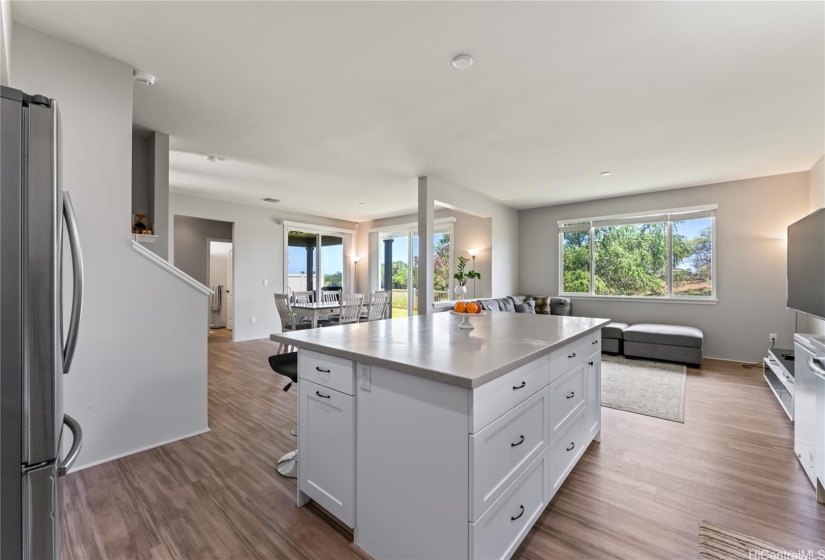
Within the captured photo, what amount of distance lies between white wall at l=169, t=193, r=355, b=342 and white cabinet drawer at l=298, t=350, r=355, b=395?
5387 millimetres

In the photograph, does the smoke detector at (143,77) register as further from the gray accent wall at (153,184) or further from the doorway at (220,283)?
the doorway at (220,283)

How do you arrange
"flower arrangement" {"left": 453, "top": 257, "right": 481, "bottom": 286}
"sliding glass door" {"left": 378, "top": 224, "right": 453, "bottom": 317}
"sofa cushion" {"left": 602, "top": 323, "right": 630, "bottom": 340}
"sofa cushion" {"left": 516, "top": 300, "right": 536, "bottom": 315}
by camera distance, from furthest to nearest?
"sliding glass door" {"left": 378, "top": 224, "right": 453, "bottom": 317} → "sofa cushion" {"left": 516, "top": 300, "right": 536, "bottom": 315} → "flower arrangement" {"left": 453, "top": 257, "right": 481, "bottom": 286} → "sofa cushion" {"left": 602, "top": 323, "right": 630, "bottom": 340}

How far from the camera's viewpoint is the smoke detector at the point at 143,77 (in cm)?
243

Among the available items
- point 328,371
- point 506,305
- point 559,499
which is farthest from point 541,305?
point 328,371

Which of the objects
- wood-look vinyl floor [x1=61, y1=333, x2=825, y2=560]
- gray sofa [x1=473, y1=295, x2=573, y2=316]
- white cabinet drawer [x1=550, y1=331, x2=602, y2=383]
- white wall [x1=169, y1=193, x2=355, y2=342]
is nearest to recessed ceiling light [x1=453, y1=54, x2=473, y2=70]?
white cabinet drawer [x1=550, y1=331, x2=602, y2=383]

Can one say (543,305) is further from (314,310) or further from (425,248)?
(314,310)

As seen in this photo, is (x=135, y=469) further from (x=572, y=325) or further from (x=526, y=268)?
(x=526, y=268)

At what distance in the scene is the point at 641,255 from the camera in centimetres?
581

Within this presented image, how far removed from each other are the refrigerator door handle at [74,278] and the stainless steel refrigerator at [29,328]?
14 centimetres

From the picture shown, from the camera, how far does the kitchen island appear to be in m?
1.21

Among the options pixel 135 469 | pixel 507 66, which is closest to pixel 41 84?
pixel 135 469

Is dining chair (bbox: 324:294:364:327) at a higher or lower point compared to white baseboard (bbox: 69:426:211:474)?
higher

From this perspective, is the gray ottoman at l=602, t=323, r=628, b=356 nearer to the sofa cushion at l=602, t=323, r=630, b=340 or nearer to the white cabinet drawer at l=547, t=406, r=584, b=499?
the sofa cushion at l=602, t=323, r=630, b=340

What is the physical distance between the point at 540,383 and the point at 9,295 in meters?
1.86
